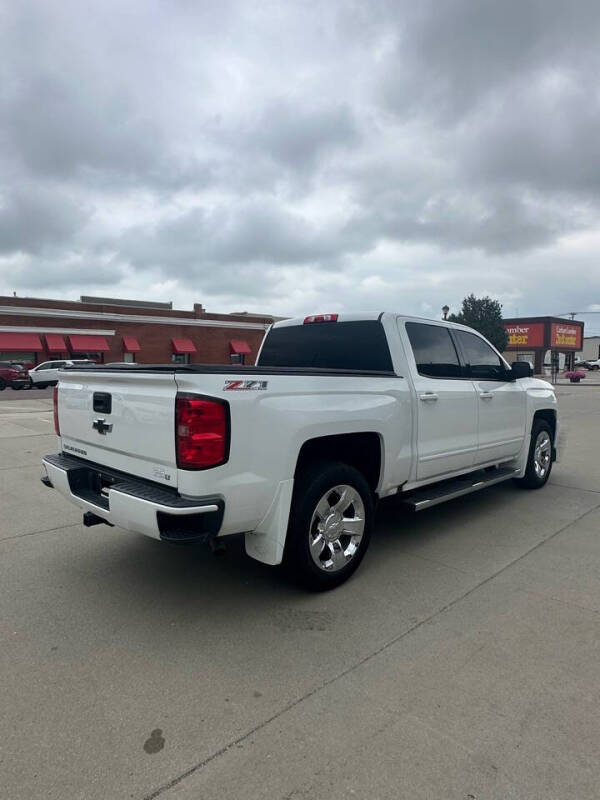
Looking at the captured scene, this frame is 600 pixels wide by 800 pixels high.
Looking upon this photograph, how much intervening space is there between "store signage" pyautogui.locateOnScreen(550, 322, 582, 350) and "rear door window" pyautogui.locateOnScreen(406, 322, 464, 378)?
190 ft

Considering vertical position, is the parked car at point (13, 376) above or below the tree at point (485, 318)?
below

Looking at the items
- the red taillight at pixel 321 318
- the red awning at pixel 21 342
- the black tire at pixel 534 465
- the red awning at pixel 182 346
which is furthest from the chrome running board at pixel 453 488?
the red awning at pixel 182 346

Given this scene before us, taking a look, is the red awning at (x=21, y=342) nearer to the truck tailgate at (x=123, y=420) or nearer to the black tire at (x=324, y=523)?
the truck tailgate at (x=123, y=420)

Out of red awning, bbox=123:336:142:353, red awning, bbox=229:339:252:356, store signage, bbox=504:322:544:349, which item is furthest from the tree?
red awning, bbox=123:336:142:353

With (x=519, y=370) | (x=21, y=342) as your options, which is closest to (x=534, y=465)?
(x=519, y=370)

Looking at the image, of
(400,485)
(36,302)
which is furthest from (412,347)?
(36,302)

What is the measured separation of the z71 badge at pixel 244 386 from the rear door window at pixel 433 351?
6.02ft

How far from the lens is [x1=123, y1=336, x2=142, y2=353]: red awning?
1502 inches

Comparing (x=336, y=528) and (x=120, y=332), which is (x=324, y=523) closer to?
(x=336, y=528)

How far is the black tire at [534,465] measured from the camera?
6.32 m

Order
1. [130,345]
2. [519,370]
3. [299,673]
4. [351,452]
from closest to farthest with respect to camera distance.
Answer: [299,673] < [351,452] < [519,370] < [130,345]

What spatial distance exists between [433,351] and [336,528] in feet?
6.51

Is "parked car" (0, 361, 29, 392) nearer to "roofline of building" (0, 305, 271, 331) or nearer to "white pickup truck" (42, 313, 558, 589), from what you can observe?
"roofline of building" (0, 305, 271, 331)

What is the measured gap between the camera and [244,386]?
9.91ft
